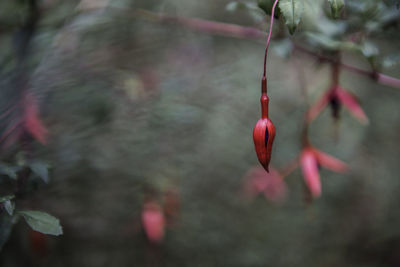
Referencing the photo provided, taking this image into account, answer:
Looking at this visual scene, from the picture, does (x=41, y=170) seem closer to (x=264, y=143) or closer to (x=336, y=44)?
(x=264, y=143)

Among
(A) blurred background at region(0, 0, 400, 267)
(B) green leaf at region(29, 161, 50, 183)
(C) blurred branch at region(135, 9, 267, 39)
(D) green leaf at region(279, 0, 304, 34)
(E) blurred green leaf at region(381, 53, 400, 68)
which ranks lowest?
(A) blurred background at region(0, 0, 400, 267)

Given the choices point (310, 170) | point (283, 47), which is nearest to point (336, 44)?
point (283, 47)

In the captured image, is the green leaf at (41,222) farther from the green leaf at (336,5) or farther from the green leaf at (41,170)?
the green leaf at (336,5)

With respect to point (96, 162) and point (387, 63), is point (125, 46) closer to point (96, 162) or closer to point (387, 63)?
point (96, 162)

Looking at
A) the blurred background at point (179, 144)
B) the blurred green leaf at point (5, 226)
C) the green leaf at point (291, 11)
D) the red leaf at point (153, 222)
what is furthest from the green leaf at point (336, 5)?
the red leaf at point (153, 222)

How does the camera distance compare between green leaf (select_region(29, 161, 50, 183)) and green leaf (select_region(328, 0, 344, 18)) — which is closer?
green leaf (select_region(328, 0, 344, 18))

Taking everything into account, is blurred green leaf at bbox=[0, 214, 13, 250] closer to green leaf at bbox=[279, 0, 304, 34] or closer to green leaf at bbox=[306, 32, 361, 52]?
green leaf at bbox=[279, 0, 304, 34]

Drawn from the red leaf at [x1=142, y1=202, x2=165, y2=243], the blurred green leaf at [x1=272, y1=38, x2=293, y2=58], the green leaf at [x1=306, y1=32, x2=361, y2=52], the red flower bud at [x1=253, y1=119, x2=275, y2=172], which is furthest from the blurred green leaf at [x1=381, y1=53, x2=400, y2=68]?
the red leaf at [x1=142, y1=202, x2=165, y2=243]
